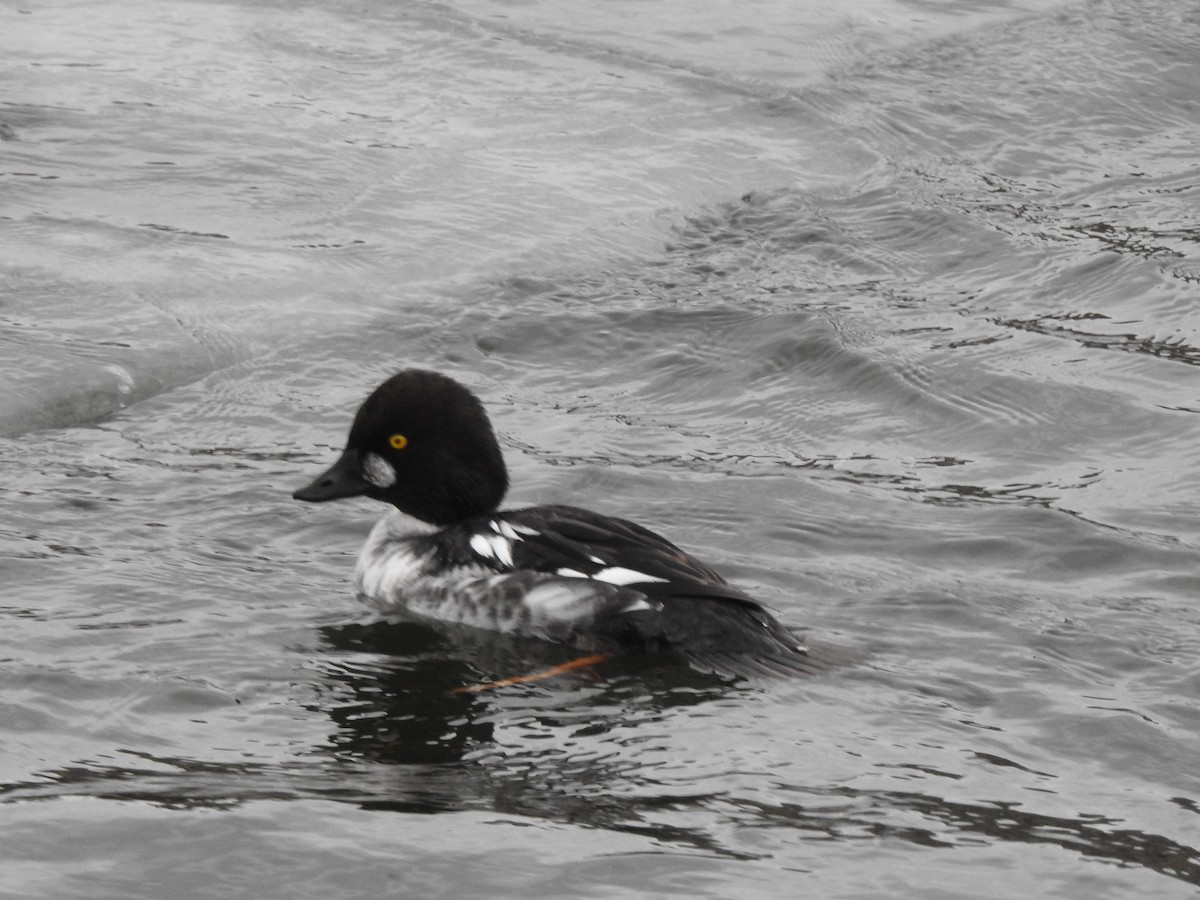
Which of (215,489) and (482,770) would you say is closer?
(482,770)

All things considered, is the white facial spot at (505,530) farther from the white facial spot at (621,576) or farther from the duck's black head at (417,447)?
the white facial spot at (621,576)

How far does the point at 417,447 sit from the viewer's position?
7.30 metres

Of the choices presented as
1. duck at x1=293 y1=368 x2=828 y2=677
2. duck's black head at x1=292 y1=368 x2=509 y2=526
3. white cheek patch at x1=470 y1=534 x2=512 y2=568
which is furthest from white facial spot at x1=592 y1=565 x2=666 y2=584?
duck's black head at x1=292 y1=368 x2=509 y2=526

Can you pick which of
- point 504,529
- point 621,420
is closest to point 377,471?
point 504,529

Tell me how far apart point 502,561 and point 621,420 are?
1.79m

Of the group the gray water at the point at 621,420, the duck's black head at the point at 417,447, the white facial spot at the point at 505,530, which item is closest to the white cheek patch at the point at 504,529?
the white facial spot at the point at 505,530

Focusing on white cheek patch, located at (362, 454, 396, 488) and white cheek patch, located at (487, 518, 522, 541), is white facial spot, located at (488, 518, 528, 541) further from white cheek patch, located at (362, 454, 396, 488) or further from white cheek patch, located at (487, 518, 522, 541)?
white cheek patch, located at (362, 454, 396, 488)

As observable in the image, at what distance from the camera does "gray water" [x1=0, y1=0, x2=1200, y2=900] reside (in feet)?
17.0

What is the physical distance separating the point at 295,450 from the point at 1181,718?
3.83 meters

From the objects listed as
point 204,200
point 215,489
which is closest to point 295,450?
point 215,489

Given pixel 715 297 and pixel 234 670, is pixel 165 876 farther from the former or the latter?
pixel 715 297

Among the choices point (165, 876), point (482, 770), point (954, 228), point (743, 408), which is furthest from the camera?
point (954, 228)

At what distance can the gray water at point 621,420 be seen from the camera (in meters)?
5.17

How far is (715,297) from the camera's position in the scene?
10078 mm
